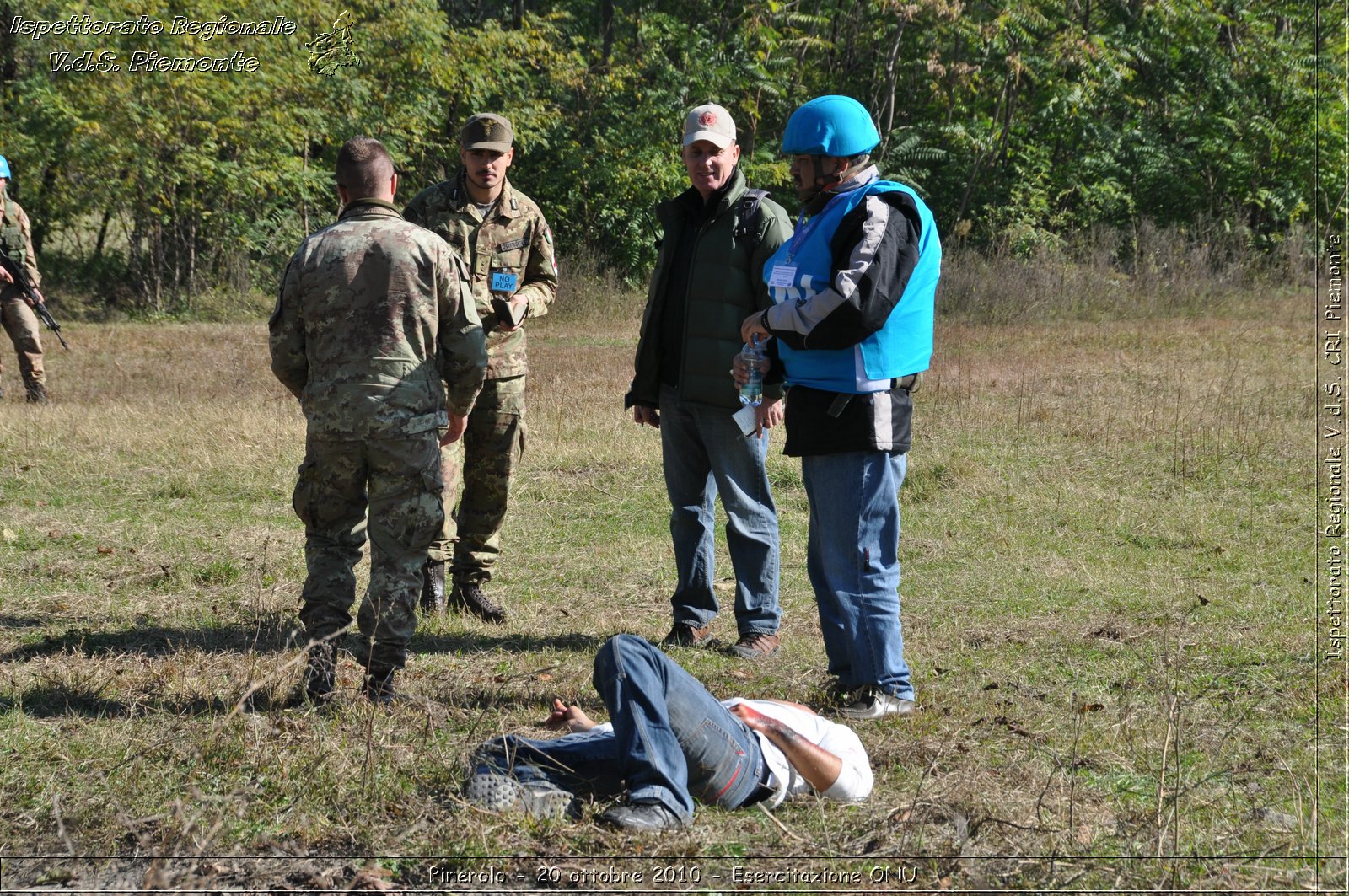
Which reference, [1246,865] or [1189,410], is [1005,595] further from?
[1189,410]

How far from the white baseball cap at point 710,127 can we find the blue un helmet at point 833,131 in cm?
89

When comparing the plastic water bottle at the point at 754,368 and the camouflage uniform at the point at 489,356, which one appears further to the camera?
the camouflage uniform at the point at 489,356

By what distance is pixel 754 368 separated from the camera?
4.51m

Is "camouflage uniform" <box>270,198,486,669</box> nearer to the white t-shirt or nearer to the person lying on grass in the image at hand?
the person lying on grass

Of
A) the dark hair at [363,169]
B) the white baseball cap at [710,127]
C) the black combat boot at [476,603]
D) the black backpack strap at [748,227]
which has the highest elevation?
the white baseball cap at [710,127]

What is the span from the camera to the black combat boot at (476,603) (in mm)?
5871

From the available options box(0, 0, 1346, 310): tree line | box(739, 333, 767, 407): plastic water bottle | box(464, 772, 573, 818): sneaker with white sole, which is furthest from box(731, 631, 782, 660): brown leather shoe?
box(0, 0, 1346, 310): tree line

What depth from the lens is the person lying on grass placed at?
3.35 metres

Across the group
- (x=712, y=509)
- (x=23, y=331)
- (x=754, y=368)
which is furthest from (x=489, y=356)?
(x=23, y=331)

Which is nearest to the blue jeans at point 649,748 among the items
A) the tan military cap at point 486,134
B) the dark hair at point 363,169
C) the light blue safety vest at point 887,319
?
the light blue safety vest at point 887,319

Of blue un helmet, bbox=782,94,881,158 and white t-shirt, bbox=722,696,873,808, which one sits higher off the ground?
blue un helmet, bbox=782,94,881,158

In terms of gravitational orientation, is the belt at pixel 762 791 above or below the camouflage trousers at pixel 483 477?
below

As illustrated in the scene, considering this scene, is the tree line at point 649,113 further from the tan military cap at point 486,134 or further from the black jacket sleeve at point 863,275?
the black jacket sleeve at point 863,275

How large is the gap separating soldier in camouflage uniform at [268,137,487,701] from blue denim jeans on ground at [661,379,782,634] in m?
1.13
